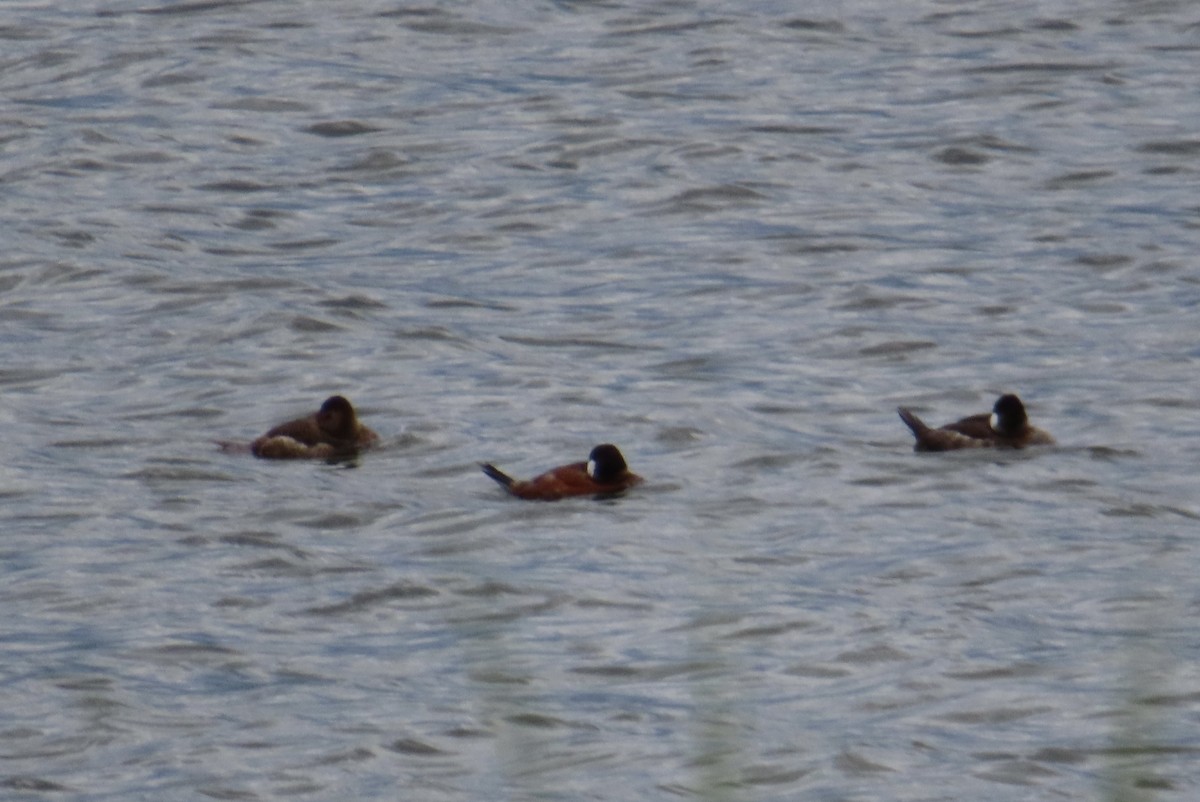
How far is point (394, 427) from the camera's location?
670 inches

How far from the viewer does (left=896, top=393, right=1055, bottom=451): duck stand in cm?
1563

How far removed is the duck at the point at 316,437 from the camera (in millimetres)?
15789

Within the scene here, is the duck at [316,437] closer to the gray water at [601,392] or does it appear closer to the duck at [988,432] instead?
the gray water at [601,392]

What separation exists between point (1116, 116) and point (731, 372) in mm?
9861

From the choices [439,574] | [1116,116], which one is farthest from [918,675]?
[1116,116]

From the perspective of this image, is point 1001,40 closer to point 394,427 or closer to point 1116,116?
point 1116,116

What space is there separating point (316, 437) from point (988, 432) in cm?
414

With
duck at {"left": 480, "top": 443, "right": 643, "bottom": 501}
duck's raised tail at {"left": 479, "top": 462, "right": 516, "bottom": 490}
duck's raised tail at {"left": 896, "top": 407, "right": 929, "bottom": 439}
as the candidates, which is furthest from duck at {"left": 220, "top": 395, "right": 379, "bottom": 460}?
duck's raised tail at {"left": 896, "top": 407, "right": 929, "bottom": 439}

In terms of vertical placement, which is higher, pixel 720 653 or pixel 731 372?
pixel 720 653

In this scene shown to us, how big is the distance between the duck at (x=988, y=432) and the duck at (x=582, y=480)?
198cm

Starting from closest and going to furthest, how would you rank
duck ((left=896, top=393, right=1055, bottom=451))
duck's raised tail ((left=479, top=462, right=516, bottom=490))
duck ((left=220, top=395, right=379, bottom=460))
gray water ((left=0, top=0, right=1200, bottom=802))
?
gray water ((left=0, top=0, right=1200, bottom=802)) → duck's raised tail ((left=479, top=462, right=516, bottom=490)) → duck ((left=896, top=393, right=1055, bottom=451)) → duck ((left=220, top=395, right=379, bottom=460))

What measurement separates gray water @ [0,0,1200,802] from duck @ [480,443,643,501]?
146mm

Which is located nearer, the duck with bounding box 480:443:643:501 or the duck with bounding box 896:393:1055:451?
the duck with bounding box 480:443:643:501

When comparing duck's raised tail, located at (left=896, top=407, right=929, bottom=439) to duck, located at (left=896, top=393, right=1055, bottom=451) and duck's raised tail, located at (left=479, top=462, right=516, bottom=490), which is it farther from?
duck's raised tail, located at (left=479, top=462, right=516, bottom=490)
